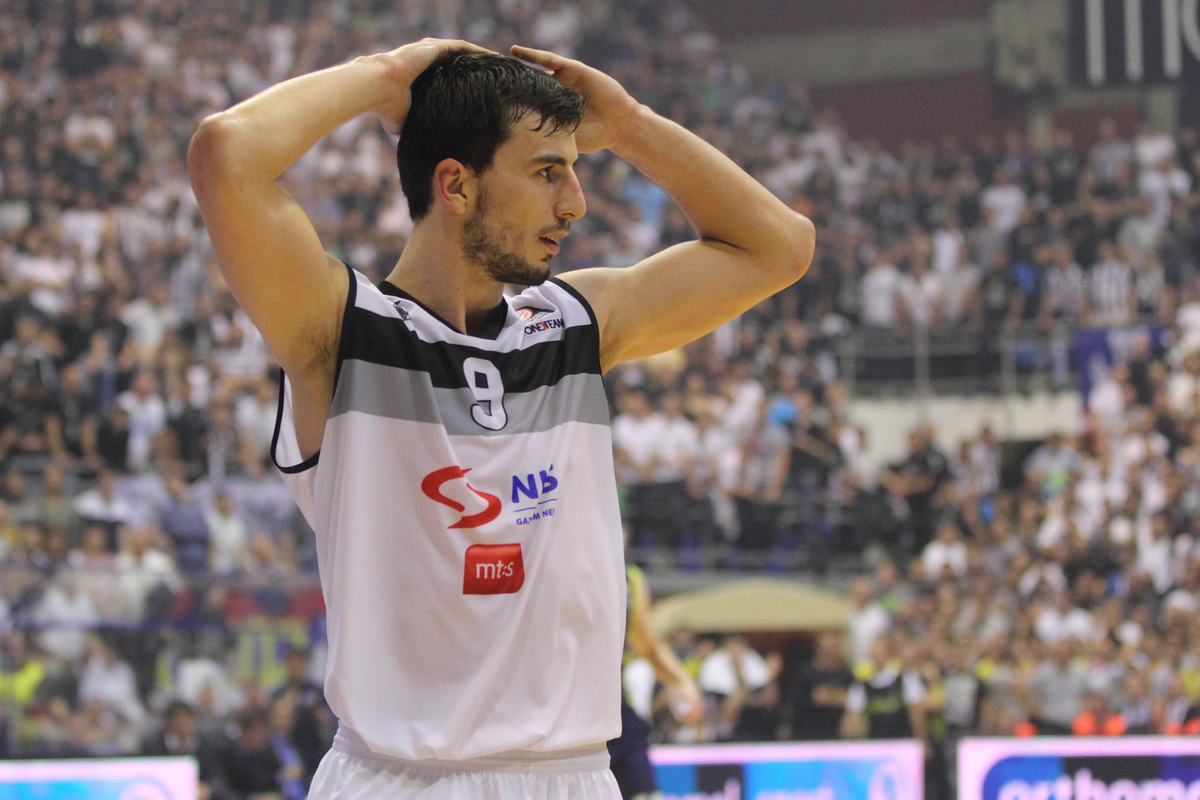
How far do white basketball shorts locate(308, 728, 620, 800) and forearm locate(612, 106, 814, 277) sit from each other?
116 cm

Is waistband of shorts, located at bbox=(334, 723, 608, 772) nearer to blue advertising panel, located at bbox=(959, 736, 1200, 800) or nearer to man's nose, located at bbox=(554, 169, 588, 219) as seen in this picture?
man's nose, located at bbox=(554, 169, 588, 219)

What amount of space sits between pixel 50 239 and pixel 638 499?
629cm

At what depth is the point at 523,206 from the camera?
266 cm

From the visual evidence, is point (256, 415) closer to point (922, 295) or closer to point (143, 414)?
point (143, 414)

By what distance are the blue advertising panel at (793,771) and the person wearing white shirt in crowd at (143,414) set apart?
668cm

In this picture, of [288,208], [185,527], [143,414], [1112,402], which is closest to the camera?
[288,208]

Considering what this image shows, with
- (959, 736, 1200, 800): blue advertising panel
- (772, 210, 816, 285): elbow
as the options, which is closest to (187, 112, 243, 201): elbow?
(772, 210, 816, 285): elbow

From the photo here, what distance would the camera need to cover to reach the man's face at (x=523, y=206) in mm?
2646

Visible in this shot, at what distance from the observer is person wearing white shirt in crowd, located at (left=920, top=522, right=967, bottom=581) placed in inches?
549

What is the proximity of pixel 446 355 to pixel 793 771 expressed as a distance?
5289 mm

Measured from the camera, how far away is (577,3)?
81.2 feet

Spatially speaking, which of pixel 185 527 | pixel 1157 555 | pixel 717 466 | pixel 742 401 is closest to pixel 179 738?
pixel 185 527

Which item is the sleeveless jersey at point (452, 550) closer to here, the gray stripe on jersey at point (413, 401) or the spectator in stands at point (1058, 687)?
the gray stripe on jersey at point (413, 401)

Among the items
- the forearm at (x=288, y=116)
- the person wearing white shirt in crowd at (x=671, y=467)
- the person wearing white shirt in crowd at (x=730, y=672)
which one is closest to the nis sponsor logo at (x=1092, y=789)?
the person wearing white shirt in crowd at (x=730, y=672)
